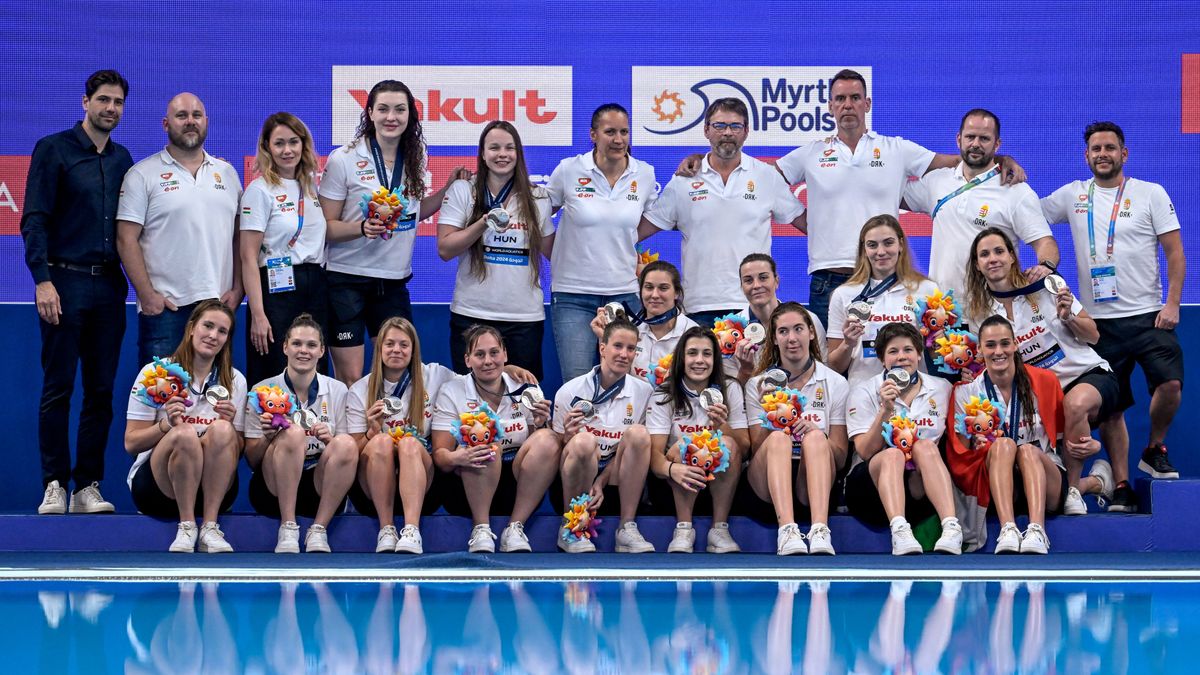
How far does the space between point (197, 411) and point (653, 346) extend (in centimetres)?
191

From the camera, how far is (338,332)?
6.46m

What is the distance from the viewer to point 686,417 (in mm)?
6012

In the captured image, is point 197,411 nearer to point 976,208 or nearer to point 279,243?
point 279,243

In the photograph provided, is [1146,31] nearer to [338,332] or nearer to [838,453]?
[838,453]

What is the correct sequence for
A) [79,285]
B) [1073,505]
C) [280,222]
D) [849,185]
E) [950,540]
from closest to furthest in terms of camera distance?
[950,540] < [1073,505] < [79,285] < [280,222] < [849,185]

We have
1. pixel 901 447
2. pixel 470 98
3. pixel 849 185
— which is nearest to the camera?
pixel 901 447

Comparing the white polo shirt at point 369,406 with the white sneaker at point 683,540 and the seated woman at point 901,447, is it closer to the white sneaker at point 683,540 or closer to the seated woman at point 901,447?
the white sneaker at point 683,540

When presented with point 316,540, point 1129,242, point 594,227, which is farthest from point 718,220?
point 316,540

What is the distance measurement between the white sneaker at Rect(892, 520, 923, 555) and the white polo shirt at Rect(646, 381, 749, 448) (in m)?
0.75

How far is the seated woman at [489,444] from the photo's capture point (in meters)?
5.86

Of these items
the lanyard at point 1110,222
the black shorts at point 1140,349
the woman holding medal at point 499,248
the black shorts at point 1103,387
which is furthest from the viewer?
the lanyard at point 1110,222


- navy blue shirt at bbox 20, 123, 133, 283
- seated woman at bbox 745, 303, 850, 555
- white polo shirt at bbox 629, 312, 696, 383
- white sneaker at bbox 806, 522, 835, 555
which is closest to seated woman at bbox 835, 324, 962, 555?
seated woman at bbox 745, 303, 850, 555

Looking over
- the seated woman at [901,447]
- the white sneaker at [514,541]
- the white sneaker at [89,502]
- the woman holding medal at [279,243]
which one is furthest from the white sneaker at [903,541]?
the white sneaker at [89,502]

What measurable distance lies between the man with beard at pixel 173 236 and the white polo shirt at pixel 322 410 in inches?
21.2
